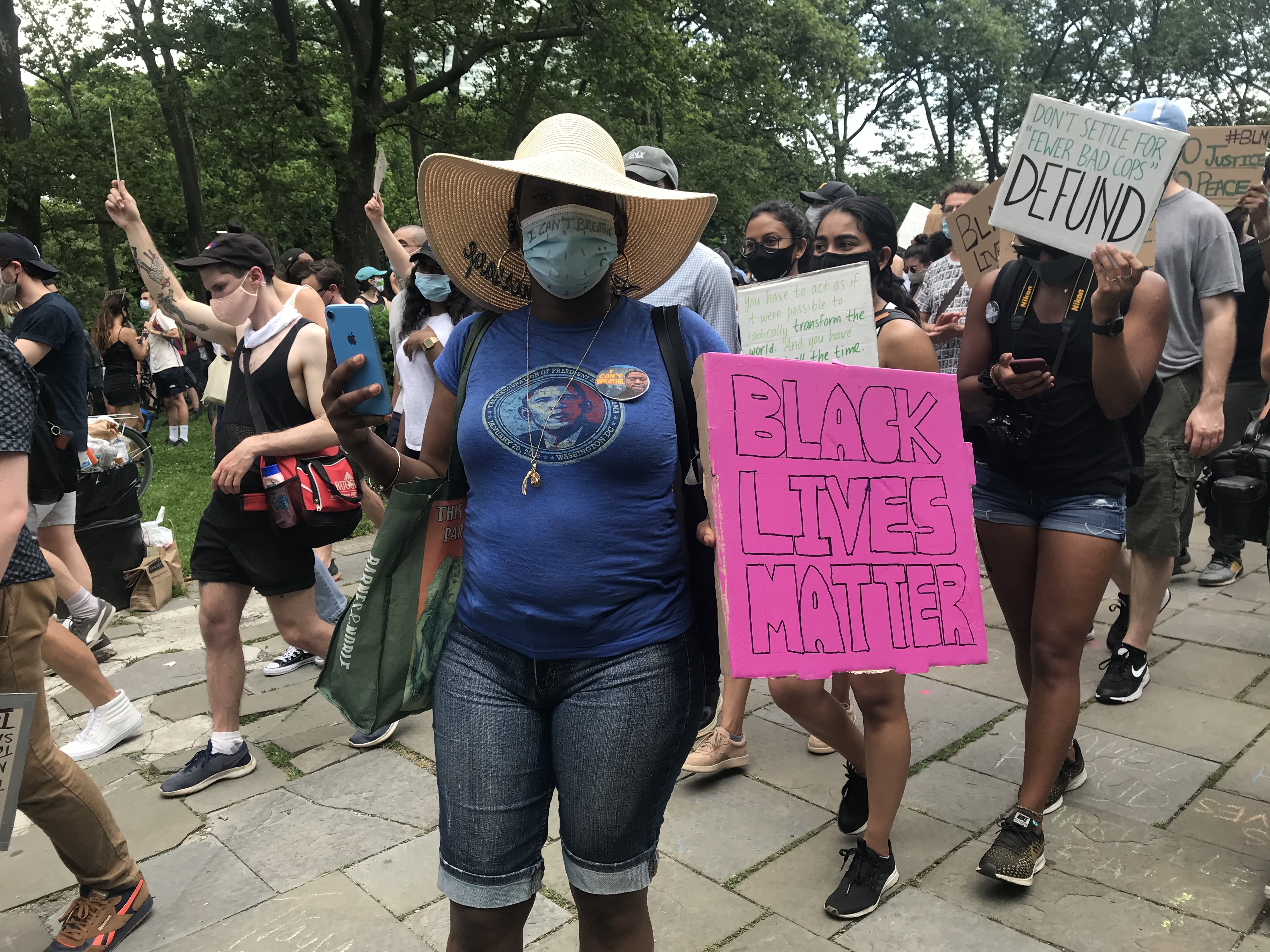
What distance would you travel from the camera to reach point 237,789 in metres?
3.71

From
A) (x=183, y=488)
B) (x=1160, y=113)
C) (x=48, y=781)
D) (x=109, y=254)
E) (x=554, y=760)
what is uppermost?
(x=1160, y=113)

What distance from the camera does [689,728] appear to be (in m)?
1.98

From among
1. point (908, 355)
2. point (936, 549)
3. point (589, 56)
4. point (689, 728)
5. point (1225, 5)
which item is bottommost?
point (689, 728)

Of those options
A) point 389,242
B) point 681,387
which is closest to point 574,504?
point 681,387

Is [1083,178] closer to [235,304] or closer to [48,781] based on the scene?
[235,304]

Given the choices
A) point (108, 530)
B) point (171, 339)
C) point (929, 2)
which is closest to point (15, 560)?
point (108, 530)

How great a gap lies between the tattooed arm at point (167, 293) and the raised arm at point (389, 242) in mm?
1020

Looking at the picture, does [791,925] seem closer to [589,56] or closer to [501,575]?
[501,575]

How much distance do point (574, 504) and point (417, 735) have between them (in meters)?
2.58

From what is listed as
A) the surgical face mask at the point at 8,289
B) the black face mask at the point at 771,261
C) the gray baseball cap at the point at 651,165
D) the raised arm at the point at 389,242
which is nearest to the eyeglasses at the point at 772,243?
the black face mask at the point at 771,261

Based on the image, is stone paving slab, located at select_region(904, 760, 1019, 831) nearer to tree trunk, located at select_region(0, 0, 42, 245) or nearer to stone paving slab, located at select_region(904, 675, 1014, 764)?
stone paving slab, located at select_region(904, 675, 1014, 764)

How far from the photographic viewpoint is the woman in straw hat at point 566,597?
1.85 m

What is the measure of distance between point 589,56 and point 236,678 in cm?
1501

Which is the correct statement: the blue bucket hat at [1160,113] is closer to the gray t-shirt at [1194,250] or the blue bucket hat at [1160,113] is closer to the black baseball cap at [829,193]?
the gray t-shirt at [1194,250]
